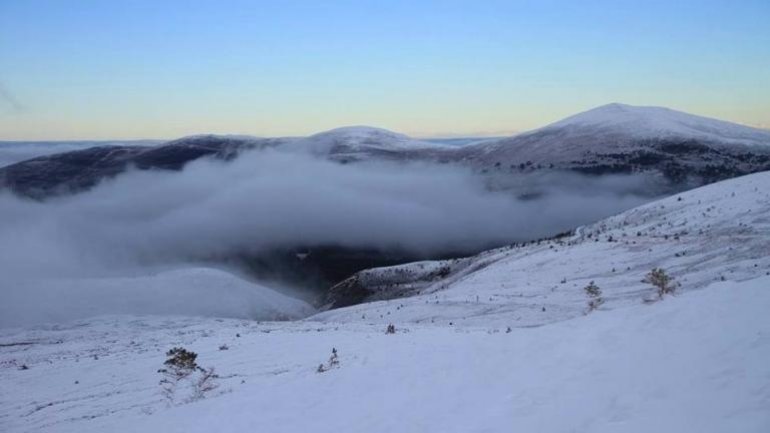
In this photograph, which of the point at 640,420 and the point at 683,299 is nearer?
the point at 640,420

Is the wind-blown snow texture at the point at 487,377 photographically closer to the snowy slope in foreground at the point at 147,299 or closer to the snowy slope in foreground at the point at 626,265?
the snowy slope in foreground at the point at 626,265

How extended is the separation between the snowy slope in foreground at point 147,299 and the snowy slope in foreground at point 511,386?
213ft

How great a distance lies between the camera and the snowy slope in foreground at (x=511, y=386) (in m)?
9.19

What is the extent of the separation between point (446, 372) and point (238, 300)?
8185 centimetres

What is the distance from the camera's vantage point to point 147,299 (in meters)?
84.9

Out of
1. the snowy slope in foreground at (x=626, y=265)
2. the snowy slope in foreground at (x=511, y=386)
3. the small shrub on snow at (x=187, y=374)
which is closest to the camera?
the snowy slope in foreground at (x=511, y=386)

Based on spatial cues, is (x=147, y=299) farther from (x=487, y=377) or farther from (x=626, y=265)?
(x=487, y=377)

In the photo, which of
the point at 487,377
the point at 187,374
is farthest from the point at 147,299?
the point at 487,377

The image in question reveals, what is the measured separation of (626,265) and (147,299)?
7250 centimetres

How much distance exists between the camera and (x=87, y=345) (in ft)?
130

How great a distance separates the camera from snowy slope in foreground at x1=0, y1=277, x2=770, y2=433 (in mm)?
9188

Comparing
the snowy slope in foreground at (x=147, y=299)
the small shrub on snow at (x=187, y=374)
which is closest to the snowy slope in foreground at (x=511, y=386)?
the small shrub on snow at (x=187, y=374)

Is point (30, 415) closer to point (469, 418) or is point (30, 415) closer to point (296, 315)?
point (469, 418)

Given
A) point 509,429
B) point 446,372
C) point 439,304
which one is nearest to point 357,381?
point 446,372
